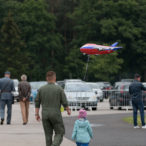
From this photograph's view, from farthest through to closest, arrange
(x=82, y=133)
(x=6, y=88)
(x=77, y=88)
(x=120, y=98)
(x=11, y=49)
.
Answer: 1. (x=11, y=49)
2. (x=77, y=88)
3. (x=120, y=98)
4. (x=6, y=88)
5. (x=82, y=133)

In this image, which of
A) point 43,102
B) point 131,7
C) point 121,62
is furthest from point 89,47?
point 131,7

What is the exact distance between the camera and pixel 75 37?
268 feet

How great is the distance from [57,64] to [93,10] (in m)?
10.9

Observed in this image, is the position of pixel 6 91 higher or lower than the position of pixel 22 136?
higher

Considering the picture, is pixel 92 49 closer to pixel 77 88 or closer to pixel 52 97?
pixel 77 88

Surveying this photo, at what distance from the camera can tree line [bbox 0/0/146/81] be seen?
2756 inches

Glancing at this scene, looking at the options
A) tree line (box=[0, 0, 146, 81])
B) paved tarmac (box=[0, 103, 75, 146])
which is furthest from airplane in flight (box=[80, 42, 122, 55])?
tree line (box=[0, 0, 146, 81])

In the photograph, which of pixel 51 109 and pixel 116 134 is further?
pixel 116 134

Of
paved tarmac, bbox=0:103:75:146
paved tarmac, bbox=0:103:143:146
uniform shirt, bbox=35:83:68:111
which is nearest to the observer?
uniform shirt, bbox=35:83:68:111

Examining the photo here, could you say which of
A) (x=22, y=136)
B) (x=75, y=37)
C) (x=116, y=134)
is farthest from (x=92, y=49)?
(x=75, y=37)

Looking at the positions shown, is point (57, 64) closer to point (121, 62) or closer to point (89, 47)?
point (121, 62)

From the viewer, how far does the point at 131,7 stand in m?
70.8

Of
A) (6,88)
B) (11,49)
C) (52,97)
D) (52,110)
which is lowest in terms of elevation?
(52,110)

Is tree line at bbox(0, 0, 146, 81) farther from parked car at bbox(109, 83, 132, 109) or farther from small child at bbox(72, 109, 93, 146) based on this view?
small child at bbox(72, 109, 93, 146)
